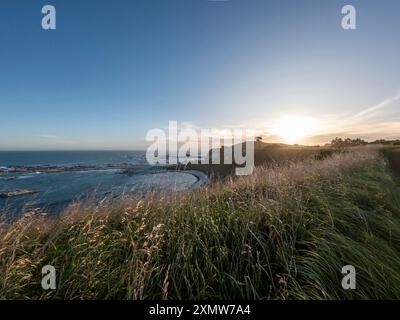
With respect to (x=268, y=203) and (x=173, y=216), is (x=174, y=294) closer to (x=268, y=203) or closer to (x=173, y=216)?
(x=173, y=216)

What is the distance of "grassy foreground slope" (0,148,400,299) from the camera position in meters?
2.22

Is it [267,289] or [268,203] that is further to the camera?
[268,203]

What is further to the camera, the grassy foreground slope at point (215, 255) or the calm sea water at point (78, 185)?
the calm sea water at point (78, 185)

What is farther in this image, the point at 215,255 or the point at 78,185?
the point at 78,185

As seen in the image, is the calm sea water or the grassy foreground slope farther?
the calm sea water

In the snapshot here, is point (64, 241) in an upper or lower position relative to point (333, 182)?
lower

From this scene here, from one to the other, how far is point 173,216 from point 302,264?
195 cm

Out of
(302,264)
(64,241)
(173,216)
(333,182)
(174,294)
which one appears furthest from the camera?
(333,182)

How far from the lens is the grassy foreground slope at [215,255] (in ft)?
7.30

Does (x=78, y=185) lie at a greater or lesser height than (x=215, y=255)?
lesser

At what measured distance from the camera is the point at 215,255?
279 centimetres

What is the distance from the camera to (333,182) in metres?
5.51
